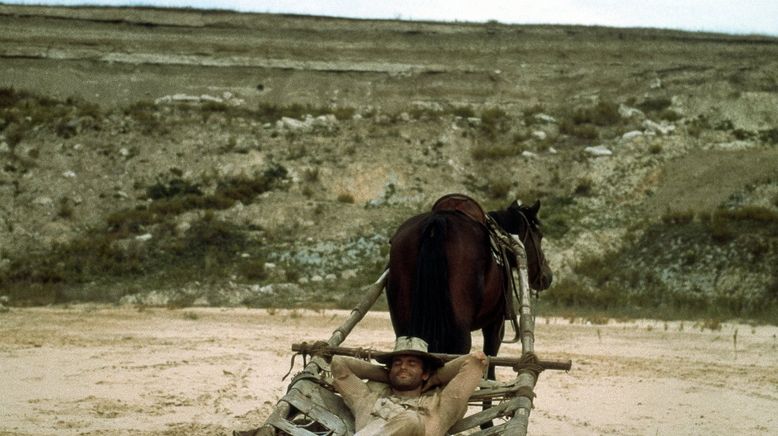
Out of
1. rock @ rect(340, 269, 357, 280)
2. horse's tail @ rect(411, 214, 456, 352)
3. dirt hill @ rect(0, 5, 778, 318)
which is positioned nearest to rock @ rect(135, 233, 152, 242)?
dirt hill @ rect(0, 5, 778, 318)

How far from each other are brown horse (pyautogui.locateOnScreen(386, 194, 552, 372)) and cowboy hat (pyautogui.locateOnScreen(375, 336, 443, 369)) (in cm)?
49

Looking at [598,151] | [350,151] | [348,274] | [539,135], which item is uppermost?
[539,135]

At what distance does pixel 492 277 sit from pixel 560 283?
16749 mm

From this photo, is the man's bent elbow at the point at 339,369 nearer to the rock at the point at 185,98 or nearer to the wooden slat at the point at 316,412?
the wooden slat at the point at 316,412

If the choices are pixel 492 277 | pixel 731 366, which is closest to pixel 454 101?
pixel 731 366

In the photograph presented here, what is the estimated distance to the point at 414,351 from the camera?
6.90m

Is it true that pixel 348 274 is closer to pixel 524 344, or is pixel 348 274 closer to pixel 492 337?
pixel 492 337

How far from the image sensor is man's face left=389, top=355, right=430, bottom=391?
689 cm

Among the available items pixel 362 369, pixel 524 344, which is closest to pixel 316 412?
pixel 362 369

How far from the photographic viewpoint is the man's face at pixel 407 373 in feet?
22.6

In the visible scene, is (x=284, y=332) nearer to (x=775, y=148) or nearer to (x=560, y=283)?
(x=560, y=283)

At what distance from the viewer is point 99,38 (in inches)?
1597

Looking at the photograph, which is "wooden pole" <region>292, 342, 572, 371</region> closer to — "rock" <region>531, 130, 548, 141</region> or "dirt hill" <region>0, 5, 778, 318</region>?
"dirt hill" <region>0, 5, 778, 318</region>

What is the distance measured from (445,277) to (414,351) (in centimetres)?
97
